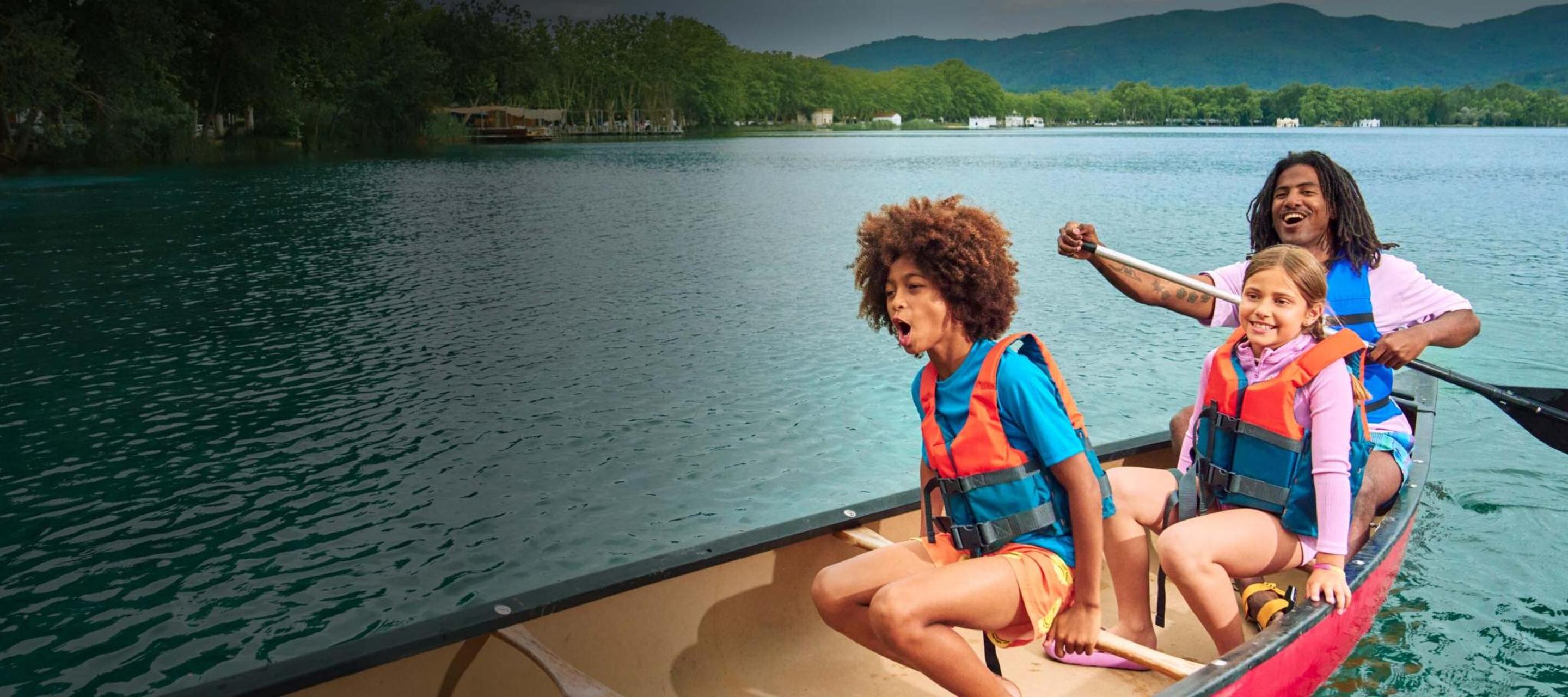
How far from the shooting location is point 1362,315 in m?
4.75

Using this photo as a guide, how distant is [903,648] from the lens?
3062 millimetres

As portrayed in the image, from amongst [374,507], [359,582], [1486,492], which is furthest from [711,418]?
[1486,492]

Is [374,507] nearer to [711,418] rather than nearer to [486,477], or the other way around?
[486,477]

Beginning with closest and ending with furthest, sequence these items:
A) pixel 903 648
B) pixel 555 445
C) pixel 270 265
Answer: pixel 903 648, pixel 555 445, pixel 270 265

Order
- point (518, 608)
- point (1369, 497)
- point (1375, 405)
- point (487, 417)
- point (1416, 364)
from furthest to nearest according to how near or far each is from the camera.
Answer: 1. point (487, 417)
2. point (1416, 364)
3. point (1375, 405)
4. point (1369, 497)
5. point (518, 608)

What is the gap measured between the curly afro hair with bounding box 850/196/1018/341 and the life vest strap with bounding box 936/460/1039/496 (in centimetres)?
40

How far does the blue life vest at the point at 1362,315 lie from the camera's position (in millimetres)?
4703

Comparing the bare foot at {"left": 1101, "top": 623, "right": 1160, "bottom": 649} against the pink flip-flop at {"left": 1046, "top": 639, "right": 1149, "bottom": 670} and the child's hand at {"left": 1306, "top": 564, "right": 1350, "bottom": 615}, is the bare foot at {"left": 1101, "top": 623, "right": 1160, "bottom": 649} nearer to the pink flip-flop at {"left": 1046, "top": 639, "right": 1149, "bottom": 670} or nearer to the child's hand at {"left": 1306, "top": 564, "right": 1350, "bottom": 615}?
the pink flip-flop at {"left": 1046, "top": 639, "right": 1149, "bottom": 670}

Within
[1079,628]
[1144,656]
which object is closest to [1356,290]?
[1144,656]

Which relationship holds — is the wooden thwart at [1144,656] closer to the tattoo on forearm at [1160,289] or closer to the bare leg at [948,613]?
the bare leg at [948,613]

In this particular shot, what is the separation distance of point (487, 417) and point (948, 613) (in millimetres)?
7836

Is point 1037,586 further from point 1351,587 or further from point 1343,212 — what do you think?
point 1343,212

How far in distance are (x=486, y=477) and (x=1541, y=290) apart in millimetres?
17620

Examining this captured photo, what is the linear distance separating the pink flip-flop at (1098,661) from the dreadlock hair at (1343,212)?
1793 mm
